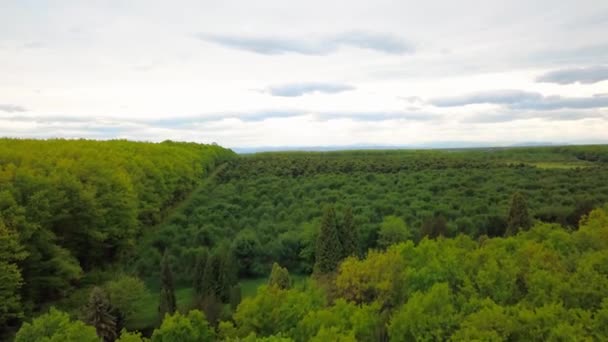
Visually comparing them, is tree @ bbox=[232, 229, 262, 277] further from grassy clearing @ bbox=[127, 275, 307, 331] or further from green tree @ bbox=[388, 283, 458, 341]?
green tree @ bbox=[388, 283, 458, 341]

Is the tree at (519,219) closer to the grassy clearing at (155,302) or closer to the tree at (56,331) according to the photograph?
the grassy clearing at (155,302)

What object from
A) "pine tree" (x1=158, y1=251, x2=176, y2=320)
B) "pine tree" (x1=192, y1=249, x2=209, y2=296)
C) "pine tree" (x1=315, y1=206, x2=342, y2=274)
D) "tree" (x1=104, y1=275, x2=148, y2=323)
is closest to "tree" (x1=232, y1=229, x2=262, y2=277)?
"pine tree" (x1=192, y1=249, x2=209, y2=296)

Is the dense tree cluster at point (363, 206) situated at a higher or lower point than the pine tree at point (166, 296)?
higher

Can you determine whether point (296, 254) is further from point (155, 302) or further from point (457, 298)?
point (457, 298)

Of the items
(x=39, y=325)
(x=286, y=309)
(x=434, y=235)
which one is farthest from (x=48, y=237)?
(x=434, y=235)

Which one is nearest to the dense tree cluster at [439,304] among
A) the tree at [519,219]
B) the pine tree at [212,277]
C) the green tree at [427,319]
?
the green tree at [427,319]

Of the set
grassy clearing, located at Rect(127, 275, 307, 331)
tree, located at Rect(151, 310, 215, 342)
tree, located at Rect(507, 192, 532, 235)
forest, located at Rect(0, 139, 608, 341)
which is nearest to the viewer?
tree, located at Rect(151, 310, 215, 342)
